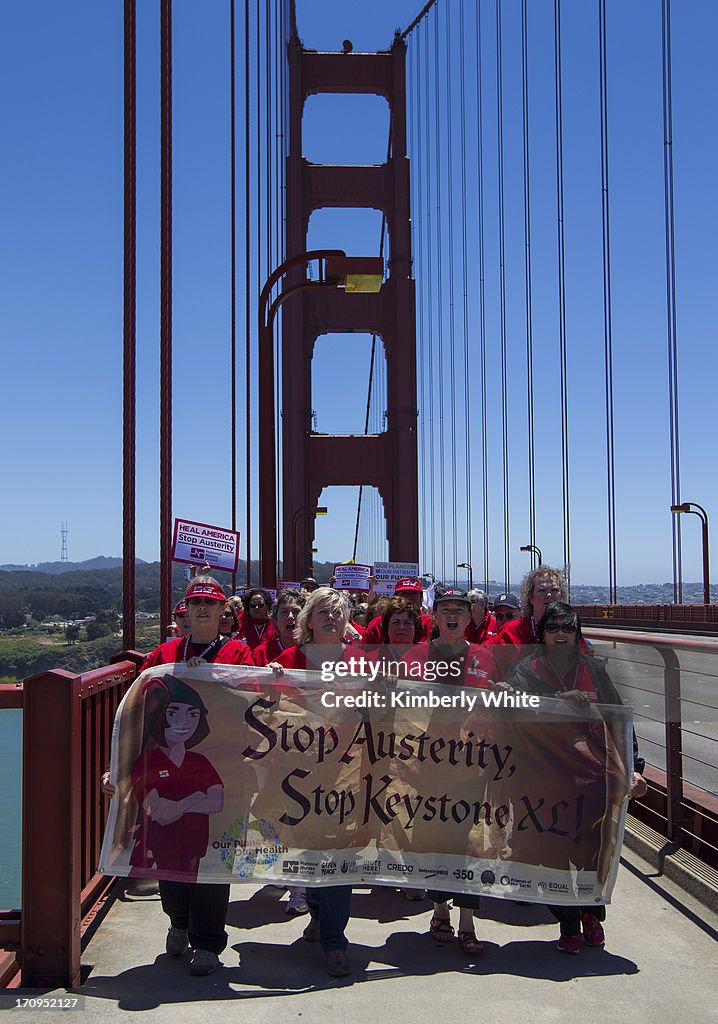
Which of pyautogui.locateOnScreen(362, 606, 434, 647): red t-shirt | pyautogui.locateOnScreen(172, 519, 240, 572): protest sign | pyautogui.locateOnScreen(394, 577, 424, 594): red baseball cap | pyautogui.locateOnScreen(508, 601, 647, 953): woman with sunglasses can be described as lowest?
pyautogui.locateOnScreen(508, 601, 647, 953): woman with sunglasses

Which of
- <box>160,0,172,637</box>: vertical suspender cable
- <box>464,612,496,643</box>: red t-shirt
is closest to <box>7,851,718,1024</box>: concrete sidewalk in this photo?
<box>464,612,496,643</box>: red t-shirt

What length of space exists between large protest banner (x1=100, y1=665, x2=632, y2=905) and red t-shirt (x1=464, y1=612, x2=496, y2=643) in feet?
4.89

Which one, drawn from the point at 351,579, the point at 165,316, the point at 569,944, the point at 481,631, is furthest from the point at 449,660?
the point at 351,579

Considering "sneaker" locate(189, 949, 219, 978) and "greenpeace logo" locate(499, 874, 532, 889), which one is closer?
"sneaker" locate(189, 949, 219, 978)

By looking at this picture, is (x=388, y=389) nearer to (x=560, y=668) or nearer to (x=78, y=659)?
(x=78, y=659)

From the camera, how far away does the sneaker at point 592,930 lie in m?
4.29

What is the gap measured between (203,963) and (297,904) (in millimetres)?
893

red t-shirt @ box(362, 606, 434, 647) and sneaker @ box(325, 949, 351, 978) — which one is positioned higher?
red t-shirt @ box(362, 606, 434, 647)

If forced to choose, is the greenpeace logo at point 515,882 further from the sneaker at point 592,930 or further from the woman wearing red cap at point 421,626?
the woman wearing red cap at point 421,626

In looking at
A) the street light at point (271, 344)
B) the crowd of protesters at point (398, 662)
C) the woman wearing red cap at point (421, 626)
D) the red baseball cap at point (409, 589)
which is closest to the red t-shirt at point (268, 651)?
the crowd of protesters at point (398, 662)

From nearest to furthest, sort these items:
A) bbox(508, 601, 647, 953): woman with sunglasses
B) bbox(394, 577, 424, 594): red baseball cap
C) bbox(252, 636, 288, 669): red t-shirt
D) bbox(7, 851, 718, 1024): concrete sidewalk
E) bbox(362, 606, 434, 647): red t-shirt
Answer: bbox(7, 851, 718, 1024): concrete sidewalk → bbox(508, 601, 647, 953): woman with sunglasses → bbox(252, 636, 288, 669): red t-shirt → bbox(362, 606, 434, 647): red t-shirt → bbox(394, 577, 424, 594): red baseball cap

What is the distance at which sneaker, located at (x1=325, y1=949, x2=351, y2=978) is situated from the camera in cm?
397

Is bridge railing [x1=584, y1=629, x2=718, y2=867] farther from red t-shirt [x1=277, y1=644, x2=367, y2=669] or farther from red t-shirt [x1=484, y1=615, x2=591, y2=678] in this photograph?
red t-shirt [x1=277, y1=644, x2=367, y2=669]

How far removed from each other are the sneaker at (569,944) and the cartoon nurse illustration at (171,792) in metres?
1.44
